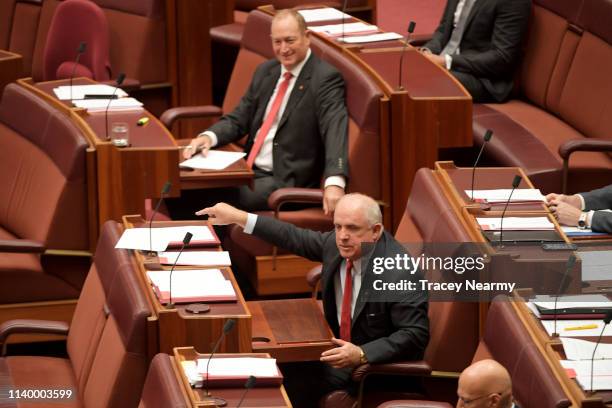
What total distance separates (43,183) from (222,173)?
0.56 meters

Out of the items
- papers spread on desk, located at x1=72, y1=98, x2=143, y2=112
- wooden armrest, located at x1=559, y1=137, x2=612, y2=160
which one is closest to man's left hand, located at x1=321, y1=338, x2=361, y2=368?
wooden armrest, located at x1=559, y1=137, x2=612, y2=160

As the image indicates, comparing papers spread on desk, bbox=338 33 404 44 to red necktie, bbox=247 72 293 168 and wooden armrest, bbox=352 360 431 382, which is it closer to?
red necktie, bbox=247 72 293 168

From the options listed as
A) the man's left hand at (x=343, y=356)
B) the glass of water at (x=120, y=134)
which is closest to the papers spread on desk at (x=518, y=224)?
the man's left hand at (x=343, y=356)

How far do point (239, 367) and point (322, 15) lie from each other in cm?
266

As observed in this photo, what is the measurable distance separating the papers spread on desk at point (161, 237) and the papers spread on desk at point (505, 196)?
0.72m

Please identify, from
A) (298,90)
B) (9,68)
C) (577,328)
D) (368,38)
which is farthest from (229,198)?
(577,328)

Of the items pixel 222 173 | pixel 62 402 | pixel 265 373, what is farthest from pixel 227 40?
pixel 265 373

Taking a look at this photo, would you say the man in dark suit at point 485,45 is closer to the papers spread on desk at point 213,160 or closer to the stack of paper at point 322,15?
the stack of paper at point 322,15

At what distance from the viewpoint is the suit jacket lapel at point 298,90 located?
4.60m

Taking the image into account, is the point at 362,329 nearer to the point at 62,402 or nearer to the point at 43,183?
the point at 62,402

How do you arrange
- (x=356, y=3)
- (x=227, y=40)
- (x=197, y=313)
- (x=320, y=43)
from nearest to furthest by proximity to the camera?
(x=197, y=313)
(x=320, y=43)
(x=227, y=40)
(x=356, y=3)

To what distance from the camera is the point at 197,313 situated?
3.24m

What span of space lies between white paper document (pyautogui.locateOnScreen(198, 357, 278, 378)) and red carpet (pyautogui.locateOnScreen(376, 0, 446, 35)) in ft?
13.3

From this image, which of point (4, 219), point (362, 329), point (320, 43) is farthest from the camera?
point (320, 43)
